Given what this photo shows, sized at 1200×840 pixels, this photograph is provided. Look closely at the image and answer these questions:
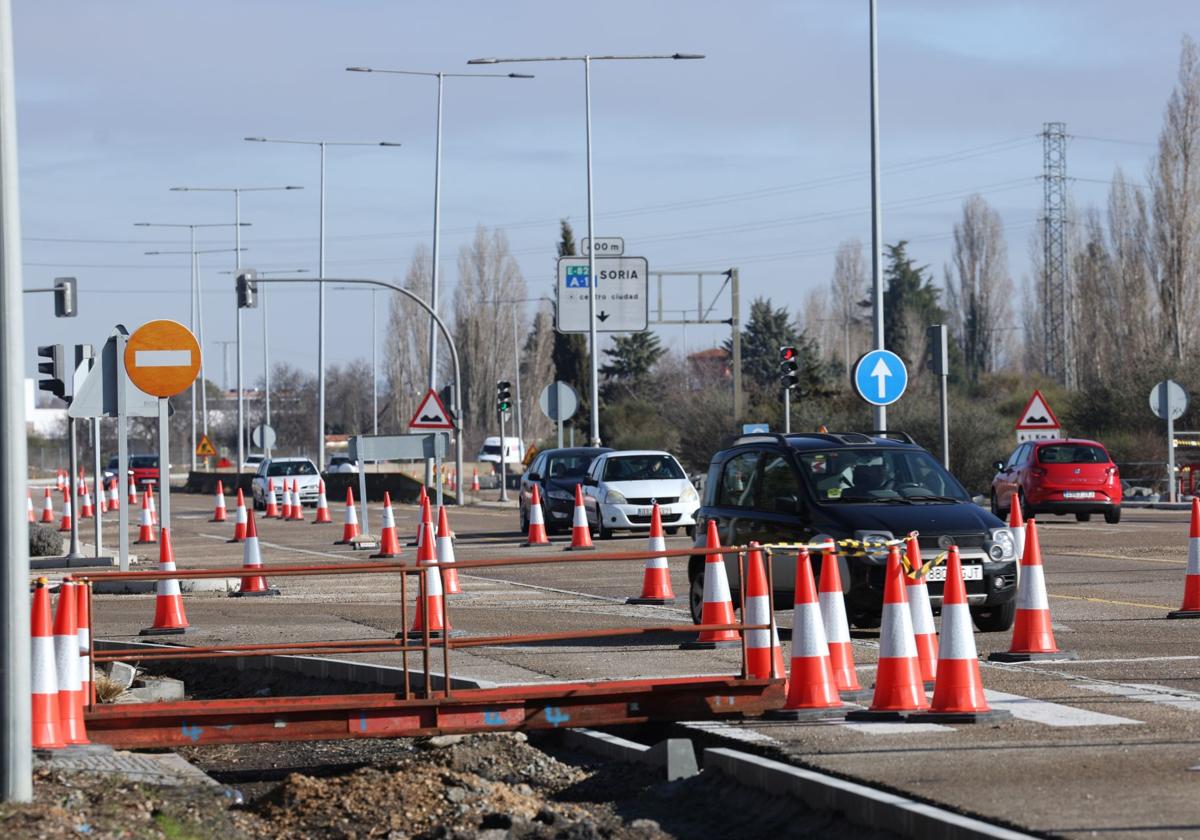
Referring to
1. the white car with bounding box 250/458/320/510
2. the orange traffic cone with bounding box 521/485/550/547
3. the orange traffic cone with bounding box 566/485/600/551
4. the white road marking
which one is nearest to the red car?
the orange traffic cone with bounding box 521/485/550/547

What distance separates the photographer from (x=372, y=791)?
29.4 feet

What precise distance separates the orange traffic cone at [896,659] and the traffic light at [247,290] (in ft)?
102

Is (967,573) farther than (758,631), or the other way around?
(967,573)

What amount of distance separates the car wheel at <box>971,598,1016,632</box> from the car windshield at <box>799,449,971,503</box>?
0.99 metres

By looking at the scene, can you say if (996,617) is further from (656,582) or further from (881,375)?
(881,375)

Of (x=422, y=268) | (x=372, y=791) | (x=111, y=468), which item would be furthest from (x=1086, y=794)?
(x=422, y=268)

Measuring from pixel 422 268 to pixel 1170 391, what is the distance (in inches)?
2709

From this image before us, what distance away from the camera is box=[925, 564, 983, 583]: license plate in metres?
13.8

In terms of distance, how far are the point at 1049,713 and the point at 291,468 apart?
44354mm

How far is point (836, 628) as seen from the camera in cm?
1033

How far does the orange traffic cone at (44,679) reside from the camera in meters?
8.99

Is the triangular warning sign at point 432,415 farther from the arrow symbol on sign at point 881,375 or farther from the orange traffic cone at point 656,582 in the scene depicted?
the orange traffic cone at point 656,582

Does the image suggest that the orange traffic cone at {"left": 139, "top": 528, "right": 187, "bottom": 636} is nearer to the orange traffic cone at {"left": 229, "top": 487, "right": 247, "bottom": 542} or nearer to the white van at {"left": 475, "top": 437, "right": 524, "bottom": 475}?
the orange traffic cone at {"left": 229, "top": 487, "right": 247, "bottom": 542}

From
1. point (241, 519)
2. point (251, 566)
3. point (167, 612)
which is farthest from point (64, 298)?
point (167, 612)
